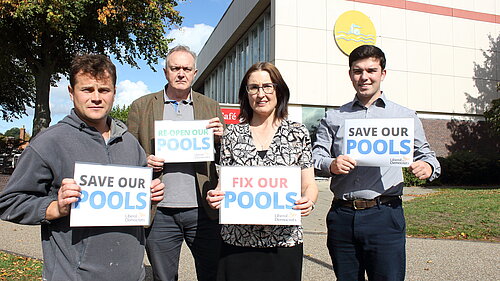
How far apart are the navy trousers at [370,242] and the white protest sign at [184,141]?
1187 millimetres

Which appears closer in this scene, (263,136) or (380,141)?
(263,136)

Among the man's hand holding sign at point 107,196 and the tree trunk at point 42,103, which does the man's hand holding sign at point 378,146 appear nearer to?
the man's hand holding sign at point 107,196

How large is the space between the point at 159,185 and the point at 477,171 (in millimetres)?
21756

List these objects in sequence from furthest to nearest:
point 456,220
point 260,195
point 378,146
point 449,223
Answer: point 456,220
point 449,223
point 378,146
point 260,195

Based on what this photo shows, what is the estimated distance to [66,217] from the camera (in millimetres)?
2170

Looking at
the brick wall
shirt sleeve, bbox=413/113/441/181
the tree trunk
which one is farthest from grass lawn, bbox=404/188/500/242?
the tree trunk

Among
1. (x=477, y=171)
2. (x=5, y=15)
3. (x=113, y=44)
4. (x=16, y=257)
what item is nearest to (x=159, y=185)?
(x=16, y=257)

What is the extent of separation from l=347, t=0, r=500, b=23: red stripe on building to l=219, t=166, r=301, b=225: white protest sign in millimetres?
20231

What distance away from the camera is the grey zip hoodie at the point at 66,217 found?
2039mm

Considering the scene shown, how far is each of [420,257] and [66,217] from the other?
561cm

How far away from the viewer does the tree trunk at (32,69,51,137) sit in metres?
16.9

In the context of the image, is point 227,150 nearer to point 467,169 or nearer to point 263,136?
point 263,136

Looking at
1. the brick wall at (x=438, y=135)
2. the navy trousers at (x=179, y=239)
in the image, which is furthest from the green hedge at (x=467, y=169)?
the navy trousers at (x=179, y=239)

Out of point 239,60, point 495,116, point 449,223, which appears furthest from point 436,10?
point 449,223
